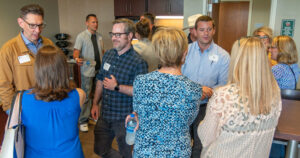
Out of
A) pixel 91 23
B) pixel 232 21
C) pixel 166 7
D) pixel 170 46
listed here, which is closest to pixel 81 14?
pixel 166 7

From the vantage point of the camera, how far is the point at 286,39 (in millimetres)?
2773

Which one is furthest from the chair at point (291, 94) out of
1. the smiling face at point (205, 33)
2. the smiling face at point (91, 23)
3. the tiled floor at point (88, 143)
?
the smiling face at point (91, 23)

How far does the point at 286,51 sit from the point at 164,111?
204 centimetres

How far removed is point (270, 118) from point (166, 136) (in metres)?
0.61

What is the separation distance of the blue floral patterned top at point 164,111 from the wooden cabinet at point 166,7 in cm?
393

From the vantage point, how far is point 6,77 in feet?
6.37

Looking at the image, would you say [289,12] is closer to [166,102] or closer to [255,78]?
[255,78]

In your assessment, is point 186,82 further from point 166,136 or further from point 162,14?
point 162,14

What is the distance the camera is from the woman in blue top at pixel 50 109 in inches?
56.9

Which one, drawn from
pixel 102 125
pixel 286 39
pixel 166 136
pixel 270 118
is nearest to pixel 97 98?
pixel 102 125

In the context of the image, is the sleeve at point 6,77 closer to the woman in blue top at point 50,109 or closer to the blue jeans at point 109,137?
the woman in blue top at point 50,109

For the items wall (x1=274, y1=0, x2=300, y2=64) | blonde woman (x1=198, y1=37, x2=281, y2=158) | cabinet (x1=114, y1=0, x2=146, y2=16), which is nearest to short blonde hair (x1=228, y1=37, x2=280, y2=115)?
blonde woman (x1=198, y1=37, x2=281, y2=158)

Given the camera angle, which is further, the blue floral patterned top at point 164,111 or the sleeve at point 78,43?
the sleeve at point 78,43

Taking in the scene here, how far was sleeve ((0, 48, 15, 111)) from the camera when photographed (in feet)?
6.31
